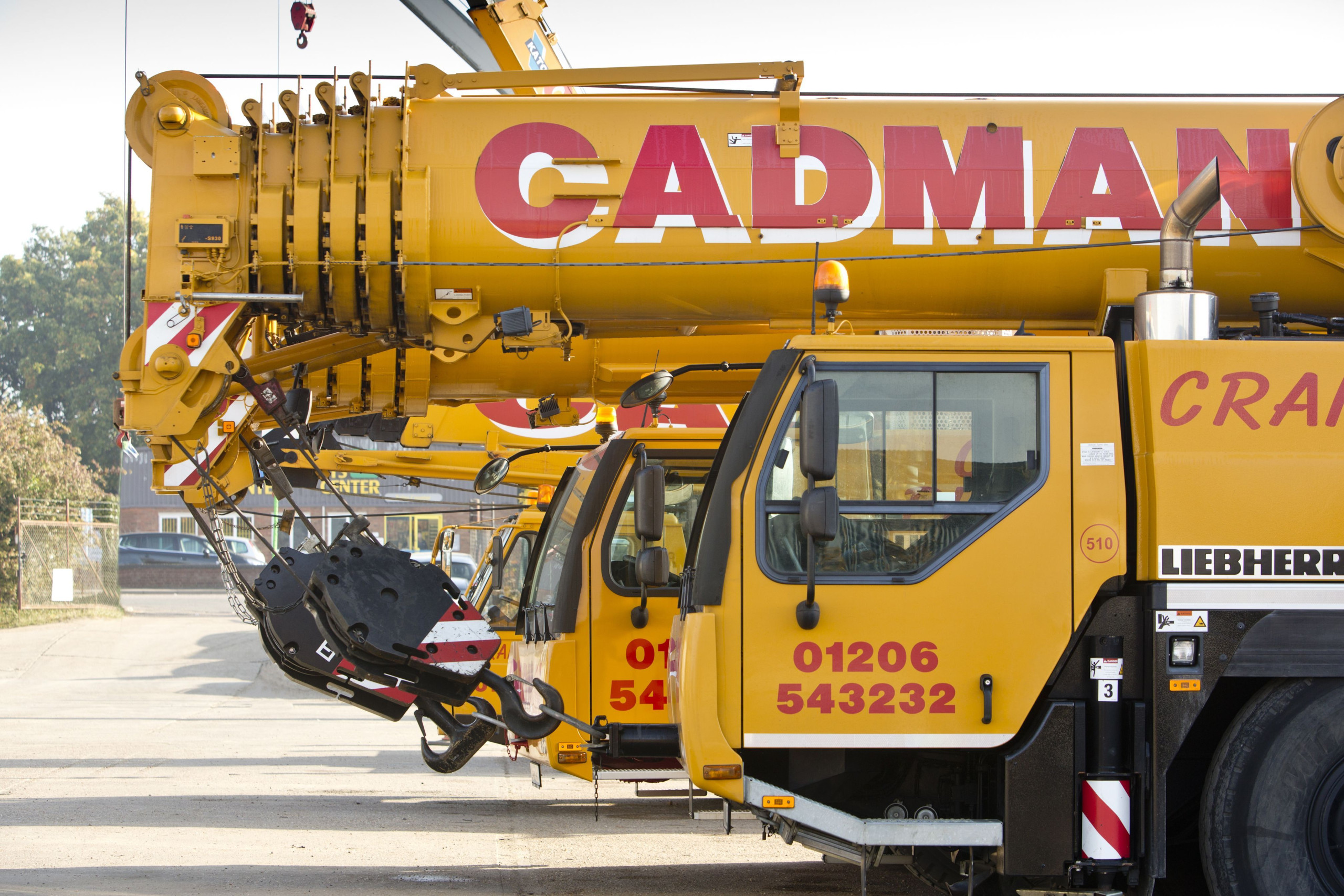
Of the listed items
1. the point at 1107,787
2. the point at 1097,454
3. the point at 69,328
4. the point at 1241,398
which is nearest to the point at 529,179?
the point at 1097,454

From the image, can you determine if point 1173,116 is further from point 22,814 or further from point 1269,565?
point 22,814

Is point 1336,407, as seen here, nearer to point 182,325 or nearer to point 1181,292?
point 1181,292

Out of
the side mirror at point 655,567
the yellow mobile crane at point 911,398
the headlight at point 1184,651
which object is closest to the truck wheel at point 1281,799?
the yellow mobile crane at point 911,398

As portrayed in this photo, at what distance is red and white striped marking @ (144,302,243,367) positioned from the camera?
652 centimetres

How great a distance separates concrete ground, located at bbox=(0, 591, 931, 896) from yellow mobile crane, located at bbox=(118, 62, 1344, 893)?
155 centimetres

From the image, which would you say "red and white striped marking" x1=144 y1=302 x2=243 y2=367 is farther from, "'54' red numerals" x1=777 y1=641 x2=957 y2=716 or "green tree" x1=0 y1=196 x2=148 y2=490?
"green tree" x1=0 y1=196 x2=148 y2=490

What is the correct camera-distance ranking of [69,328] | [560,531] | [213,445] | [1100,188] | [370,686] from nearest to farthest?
[370,686]
[1100,188]
[213,445]
[560,531]
[69,328]

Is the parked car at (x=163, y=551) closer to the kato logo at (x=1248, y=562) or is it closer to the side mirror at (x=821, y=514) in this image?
the side mirror at (x=821, y=514)

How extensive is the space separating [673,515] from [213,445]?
8.33 ft

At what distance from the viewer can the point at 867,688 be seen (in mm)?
4898

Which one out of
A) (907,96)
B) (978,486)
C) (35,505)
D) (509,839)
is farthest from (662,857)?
(35,505)

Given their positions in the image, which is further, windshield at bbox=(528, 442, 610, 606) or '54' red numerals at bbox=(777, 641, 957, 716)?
windshield at bbox=(528, 442, 610, 606)

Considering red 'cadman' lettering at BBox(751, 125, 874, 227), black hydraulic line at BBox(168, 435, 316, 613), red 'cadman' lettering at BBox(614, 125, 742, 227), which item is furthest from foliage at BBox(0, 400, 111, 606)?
red 'cadman' lettering at BBox(751, 125, 874, 227)

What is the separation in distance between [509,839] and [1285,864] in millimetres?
5456
